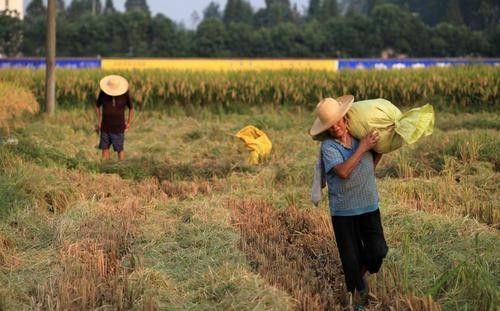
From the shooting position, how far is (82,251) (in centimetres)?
514

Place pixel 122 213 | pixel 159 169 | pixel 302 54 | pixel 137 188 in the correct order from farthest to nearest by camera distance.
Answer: pixel 302 54
pixel 159 169
pixel 137 188
pixel 122 213

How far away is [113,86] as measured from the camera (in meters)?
9.98

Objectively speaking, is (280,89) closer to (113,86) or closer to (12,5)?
(113,86)

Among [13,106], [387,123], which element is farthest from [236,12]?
[387,123]

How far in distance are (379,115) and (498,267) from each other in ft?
4.29

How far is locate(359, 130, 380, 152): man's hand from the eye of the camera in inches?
170

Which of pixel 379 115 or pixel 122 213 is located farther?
pixel 122 213

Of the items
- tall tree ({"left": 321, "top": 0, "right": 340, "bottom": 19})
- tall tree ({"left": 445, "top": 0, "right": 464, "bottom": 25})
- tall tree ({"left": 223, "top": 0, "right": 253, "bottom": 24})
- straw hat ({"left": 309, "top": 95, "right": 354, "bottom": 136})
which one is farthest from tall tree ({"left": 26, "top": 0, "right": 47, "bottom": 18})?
straw hat ({"left": 309, "top": 95, "right": 354, "bottom": 136})

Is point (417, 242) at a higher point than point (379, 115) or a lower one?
lower

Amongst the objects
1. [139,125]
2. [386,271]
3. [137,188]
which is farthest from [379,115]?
[139,125]

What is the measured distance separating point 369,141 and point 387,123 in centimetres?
23

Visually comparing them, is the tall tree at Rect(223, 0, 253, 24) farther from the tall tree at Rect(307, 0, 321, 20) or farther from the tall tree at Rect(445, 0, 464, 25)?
the tall tree at Rect(445, 0, 464, 25)

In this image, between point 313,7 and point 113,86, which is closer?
point 113,86

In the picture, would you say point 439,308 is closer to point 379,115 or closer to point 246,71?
point 379,115
